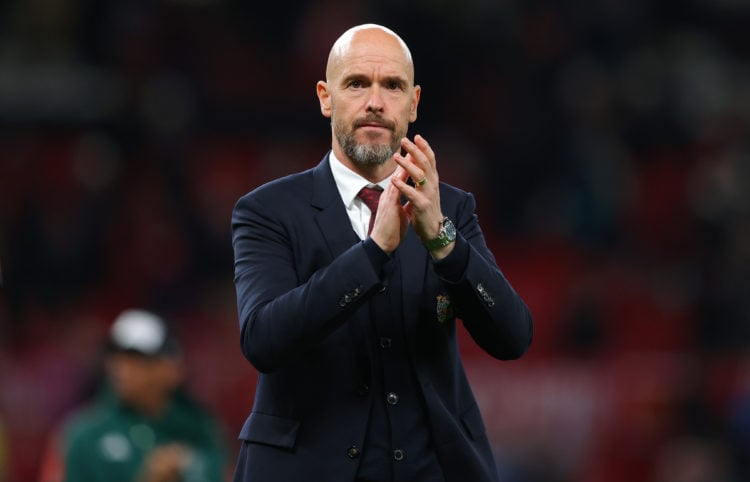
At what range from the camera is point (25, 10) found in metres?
13.4

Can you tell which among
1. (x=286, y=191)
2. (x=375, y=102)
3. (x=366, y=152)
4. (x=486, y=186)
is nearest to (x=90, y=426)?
(x=286, y=191)

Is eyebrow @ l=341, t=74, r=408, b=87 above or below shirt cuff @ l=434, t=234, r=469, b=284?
above

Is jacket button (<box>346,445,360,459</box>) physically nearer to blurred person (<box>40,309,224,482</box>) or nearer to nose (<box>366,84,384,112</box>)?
nose (<box>366,84,384,112</box>)

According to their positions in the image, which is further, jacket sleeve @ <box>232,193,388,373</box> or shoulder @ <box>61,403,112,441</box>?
shoulder @ <box>61,403,112,441</box>

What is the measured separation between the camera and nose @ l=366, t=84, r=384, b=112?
3.47 metres

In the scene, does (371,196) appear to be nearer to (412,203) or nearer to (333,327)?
(412,203)

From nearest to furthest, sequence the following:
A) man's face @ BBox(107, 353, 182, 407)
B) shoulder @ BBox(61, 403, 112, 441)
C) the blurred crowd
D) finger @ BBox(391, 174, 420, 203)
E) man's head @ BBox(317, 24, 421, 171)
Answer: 1. finger @ BBox(391, 174, 420, 203)
2. man's head @ BBox(317, 24, 421, 171)
3. shoulder @ BBox(61, 403, 112, 441)
4. man's face @ BBox(107, 353, 182, 407)
5. the blurred crowd

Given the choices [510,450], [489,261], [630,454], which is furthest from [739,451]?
[489,261]

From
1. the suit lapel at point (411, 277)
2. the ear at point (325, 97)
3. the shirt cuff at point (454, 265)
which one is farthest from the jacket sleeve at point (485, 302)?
the ear at point (325, 97)

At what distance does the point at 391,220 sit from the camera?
330 cm

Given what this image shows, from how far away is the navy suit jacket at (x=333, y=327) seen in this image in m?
3.29

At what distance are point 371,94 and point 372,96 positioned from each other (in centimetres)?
1

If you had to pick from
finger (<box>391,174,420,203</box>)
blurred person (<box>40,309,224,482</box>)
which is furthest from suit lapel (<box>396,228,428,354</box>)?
blurred person (<box>40,309,224,482</box>)

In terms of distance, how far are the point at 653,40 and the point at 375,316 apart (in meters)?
11.1
